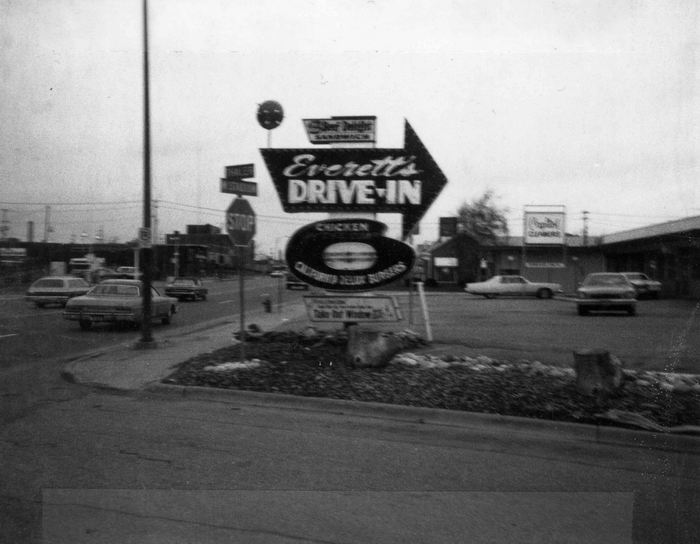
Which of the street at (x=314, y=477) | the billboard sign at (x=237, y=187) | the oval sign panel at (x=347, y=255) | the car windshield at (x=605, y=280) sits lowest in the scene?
the street at (x=314, y=477)

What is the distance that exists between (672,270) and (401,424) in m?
35.3

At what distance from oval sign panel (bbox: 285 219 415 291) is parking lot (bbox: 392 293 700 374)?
1791mm

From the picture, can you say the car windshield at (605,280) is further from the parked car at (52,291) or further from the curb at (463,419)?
the parked car at (52,291)

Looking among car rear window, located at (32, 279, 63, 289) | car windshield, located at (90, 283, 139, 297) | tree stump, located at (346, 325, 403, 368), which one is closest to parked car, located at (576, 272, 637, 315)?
tree stump, located at (346, 325, 403, 368)

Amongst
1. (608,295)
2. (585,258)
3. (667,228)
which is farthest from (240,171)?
(585,258)

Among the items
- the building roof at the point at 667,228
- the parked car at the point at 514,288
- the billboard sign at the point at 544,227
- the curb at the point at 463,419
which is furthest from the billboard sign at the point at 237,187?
the billboard sign at the point at 544,227

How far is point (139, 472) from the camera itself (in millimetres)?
5242

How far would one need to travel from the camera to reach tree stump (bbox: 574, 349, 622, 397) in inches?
299

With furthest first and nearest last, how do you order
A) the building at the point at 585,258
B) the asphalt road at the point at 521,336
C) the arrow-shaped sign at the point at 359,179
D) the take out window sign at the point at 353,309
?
1. the building at the point at 585,258
2. the arrow-shaped sign at the point at 359,179
3. the take out window sign at the point at 353,309
4. the asphalt road at the point at 521,336

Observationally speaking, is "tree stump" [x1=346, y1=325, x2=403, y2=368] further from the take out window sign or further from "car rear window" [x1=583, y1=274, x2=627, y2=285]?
"car rear window" [x1=583, y1=274, x2=627, y2=285]

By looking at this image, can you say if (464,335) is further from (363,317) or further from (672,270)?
(672,270)

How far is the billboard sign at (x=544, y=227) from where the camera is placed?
43125mm

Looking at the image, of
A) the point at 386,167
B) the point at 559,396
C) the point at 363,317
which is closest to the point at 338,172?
the point at 386,167

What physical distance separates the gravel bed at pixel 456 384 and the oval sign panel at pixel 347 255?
131cm
